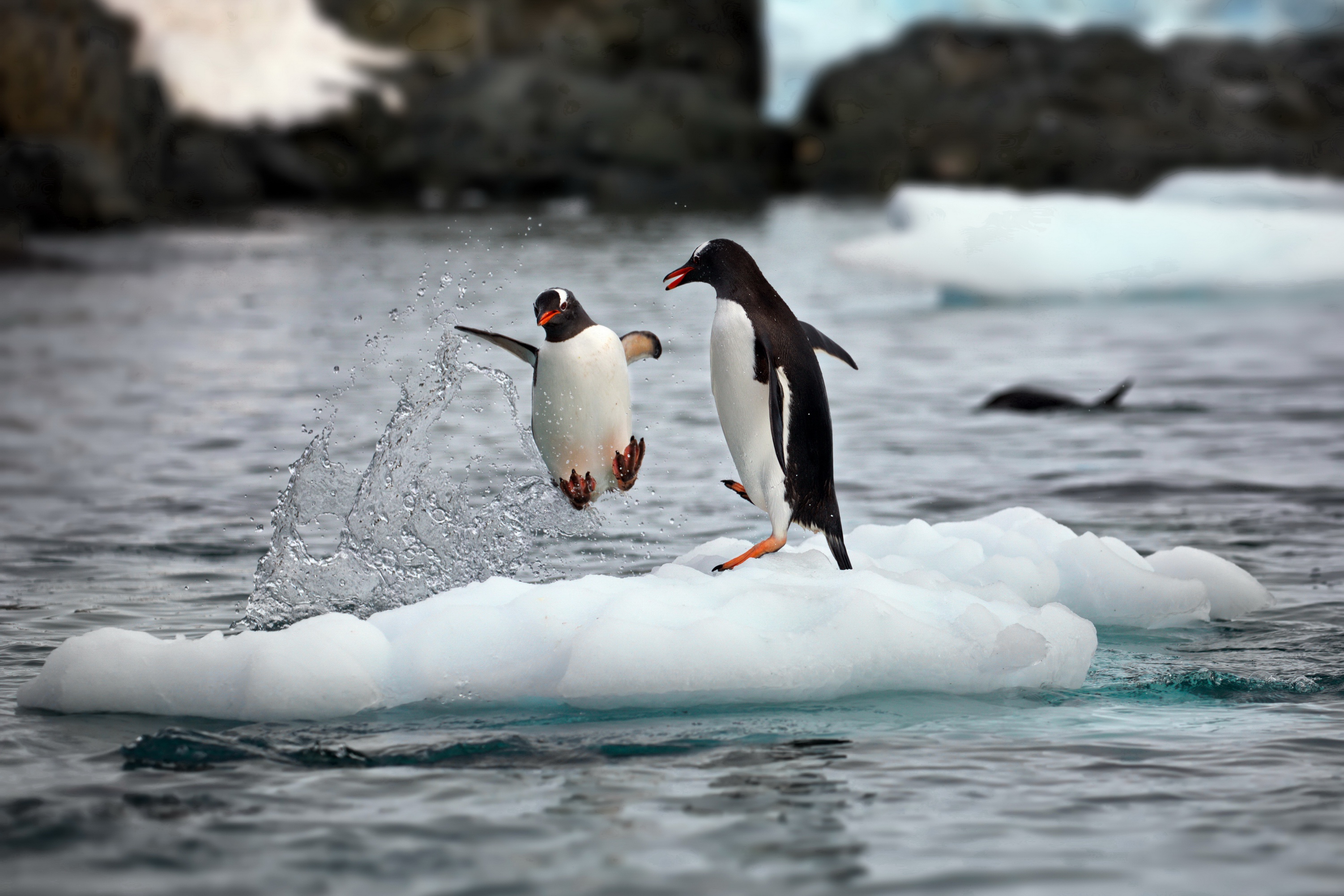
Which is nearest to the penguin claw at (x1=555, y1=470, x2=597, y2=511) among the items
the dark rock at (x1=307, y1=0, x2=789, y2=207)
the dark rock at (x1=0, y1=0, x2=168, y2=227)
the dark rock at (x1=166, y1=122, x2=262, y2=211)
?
the dark rock at (x1=0, y1=0, x2=168, y2=227)

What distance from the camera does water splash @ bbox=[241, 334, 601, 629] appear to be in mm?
6133

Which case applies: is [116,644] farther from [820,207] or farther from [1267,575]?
[820,207]

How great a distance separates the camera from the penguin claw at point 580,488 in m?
6.30

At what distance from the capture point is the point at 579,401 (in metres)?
6.18

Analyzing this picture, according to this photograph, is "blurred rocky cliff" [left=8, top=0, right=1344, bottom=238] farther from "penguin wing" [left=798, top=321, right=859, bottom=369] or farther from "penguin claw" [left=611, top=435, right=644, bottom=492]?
"penguin wing" [left=798, top=321, right=859, bottom=369]

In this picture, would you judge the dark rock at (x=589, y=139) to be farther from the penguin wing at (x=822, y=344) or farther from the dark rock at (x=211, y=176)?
A: the penguin wing at (x=822, y=344)

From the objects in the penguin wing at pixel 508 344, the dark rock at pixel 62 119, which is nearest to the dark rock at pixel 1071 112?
the dark rock at pixel 62 119

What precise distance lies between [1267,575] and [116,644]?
447 cm

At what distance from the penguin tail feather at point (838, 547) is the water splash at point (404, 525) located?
4.32 ft

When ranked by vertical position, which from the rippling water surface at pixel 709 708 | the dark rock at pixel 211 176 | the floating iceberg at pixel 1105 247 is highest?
the dark rock at pixel 211 176

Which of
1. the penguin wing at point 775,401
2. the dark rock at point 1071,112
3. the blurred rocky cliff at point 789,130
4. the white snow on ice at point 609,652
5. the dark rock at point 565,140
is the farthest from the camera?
the dark rock at point 565,140

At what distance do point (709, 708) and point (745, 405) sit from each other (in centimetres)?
111

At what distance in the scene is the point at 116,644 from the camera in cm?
491

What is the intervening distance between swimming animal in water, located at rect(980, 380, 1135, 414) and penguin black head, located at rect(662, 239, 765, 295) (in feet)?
21.6
